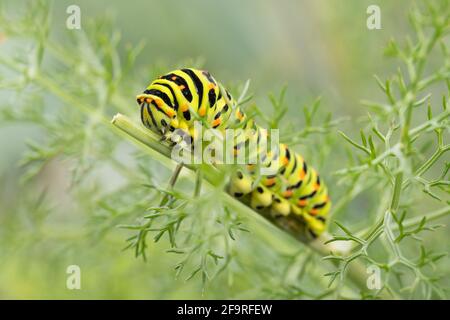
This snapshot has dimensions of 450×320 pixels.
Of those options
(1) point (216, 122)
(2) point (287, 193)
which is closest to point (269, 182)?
(2) point (287, 193)

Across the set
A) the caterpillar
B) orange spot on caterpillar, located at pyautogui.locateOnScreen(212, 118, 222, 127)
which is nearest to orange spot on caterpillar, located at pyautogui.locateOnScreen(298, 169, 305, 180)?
the caterpillar

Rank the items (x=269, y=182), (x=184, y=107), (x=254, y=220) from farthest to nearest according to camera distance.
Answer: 1. (x=254, y=220)
2. (x=269, y=182)
3. (x=184, y=107)

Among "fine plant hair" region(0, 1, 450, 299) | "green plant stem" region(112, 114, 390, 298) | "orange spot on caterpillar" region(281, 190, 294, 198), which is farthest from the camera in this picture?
"orange spot on caterpillar" region(281, 190, 294, 198)

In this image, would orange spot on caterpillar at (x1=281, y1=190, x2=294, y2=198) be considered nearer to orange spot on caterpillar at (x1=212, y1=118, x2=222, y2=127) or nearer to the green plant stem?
the green plant stem

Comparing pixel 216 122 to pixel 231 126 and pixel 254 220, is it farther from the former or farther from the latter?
pixel 254 220
